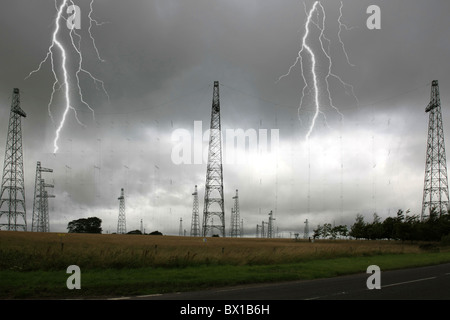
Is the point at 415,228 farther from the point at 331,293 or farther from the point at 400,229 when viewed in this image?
the point at 331,293

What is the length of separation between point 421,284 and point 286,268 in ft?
27.9

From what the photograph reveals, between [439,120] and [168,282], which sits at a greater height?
[439,120]

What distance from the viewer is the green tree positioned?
173625 millimetres

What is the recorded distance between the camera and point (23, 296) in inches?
525

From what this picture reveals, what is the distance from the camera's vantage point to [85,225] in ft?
574

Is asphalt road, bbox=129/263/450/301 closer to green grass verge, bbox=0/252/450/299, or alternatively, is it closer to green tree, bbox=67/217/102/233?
green grass verge, bbox=0/252/450/299

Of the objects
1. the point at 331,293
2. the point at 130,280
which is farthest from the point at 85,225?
the point at 331,293

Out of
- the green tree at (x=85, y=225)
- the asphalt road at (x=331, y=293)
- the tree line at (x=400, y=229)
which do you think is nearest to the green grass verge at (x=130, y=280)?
the asphalt road at (x=331, y=293)

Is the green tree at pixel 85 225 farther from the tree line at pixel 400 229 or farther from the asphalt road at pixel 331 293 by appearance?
the asphalt road at pixel 331 293

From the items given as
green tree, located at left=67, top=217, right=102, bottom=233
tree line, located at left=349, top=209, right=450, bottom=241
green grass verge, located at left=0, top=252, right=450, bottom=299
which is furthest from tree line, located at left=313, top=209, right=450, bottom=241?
green tree, located at left=67, top=217, right=102, bottom=233
